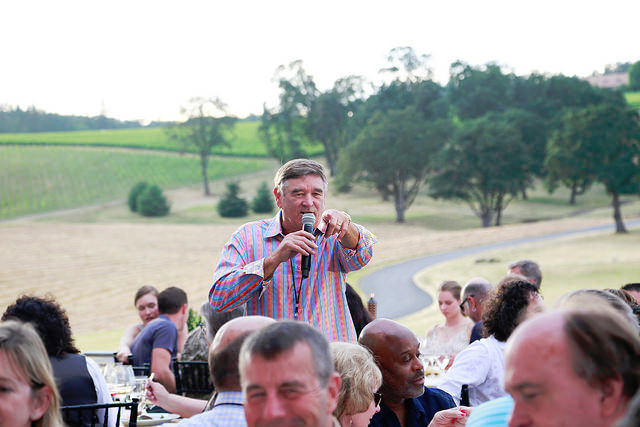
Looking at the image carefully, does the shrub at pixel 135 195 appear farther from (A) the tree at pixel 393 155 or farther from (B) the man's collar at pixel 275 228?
(B) the man's collar at pixel 275 228

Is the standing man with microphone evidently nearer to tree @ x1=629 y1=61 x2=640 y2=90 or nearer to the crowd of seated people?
the crowd of seated people

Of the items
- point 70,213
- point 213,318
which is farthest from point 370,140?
point 213,318

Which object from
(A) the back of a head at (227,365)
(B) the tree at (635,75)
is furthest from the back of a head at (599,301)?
(B) the tree at (635,75)

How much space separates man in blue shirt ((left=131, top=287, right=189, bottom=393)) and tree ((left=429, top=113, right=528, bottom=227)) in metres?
57.8

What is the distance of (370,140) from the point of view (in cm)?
7031

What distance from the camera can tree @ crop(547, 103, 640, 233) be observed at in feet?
155

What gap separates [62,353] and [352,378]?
1.90 metres

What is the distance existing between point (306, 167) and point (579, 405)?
2332 mm

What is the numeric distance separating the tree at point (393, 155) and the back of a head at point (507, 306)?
6390 cm

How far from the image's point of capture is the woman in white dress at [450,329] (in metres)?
7.72

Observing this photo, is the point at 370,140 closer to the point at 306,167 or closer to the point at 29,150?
the point at 29,150

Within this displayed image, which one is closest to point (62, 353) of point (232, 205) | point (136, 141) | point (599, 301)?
point (599, 301)

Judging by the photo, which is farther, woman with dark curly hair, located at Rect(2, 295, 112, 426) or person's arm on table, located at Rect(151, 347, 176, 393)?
person's arm on table, located at Rect(151, 347, 176, 393)

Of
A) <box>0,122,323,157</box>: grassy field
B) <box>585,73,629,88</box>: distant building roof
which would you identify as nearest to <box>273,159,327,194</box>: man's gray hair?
<box>0,122,323,157</box>: grassy field
